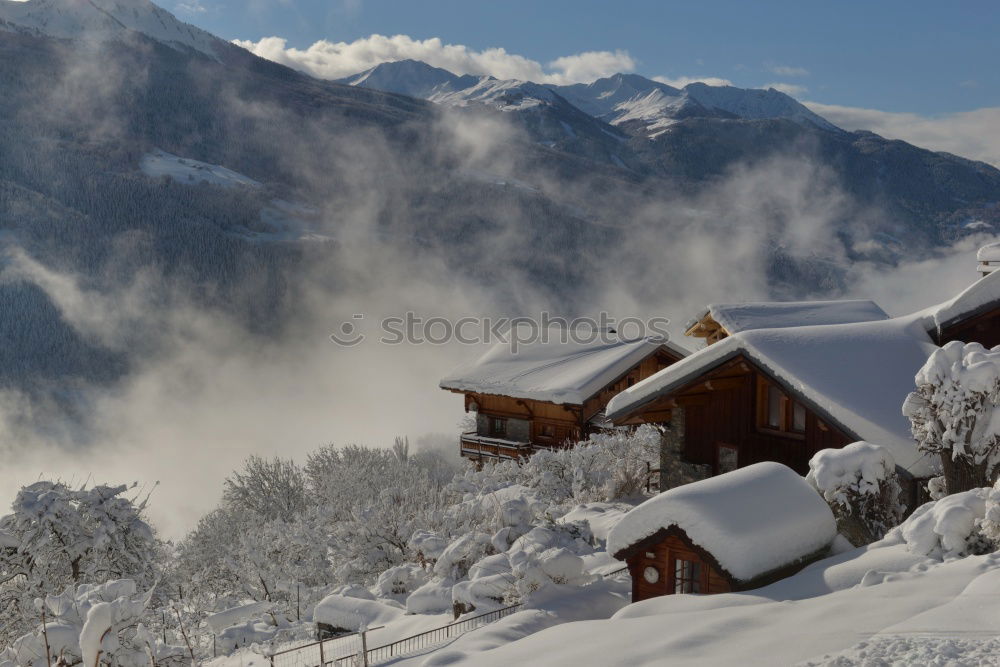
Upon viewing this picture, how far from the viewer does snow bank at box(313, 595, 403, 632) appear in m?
14.9

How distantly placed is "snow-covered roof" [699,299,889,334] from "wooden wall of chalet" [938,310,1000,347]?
405cm

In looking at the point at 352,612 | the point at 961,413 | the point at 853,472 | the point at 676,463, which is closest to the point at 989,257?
the point at 676,463

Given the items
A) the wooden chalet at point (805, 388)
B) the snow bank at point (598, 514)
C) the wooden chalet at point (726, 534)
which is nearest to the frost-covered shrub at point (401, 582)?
the snow bank at point (598, 514)

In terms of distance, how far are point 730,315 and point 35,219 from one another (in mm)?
168216

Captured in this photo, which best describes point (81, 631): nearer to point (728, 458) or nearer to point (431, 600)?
point (431, 600)

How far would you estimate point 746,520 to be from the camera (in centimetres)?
1078

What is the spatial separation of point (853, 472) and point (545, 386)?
20360mm

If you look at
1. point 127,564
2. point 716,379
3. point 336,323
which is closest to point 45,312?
point 336,323

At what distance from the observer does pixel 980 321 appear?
15305 mm

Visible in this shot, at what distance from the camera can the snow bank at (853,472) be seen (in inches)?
472

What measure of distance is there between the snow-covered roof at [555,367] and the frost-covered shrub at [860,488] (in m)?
18.7

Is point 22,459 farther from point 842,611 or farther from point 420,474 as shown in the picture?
point 842,611

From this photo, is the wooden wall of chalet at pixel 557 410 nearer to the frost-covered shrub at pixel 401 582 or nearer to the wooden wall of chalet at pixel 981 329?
the frost-covered shrub at pixel 401 582

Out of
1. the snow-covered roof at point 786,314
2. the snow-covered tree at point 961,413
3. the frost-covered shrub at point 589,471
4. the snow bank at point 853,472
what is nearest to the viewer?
the snow-covered tree at point 961,413
